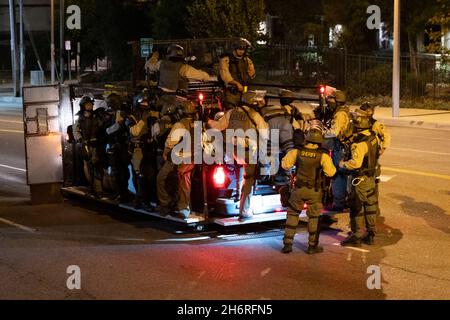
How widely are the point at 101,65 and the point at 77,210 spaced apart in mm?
54668

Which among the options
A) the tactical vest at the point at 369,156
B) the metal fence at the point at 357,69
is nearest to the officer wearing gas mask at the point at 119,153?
the tactical vest at the point at 369,156

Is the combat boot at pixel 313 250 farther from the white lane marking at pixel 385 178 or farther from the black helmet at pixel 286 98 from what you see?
the white lane marking at pixel 385 178

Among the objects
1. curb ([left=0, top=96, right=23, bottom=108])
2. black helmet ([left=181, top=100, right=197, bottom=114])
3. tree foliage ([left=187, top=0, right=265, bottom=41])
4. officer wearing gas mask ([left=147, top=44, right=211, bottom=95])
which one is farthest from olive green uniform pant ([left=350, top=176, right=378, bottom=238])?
curb ([left=0, top=96, right=23, bottom=108])

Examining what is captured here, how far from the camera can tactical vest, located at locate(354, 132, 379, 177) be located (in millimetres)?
7664

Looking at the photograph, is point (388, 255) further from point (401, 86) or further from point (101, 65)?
point (101, 65)

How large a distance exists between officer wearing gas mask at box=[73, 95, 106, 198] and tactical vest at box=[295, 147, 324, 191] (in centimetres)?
351

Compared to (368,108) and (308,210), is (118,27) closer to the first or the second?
(368,108)

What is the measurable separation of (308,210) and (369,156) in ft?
3.09

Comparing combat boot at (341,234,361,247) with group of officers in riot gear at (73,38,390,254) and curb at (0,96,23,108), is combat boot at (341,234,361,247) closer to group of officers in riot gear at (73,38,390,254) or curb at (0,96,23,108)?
group of officers in riot gear at (73,38,390,254)

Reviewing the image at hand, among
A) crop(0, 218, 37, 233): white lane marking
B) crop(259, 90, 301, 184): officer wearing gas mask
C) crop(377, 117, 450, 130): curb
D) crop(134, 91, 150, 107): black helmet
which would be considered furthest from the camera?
crop(377, 117, 450, 130): curb

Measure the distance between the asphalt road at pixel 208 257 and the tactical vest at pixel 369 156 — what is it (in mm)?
821

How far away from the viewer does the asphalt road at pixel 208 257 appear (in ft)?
20.3

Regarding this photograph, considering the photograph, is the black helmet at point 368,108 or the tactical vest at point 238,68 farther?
the tactical vest at point 238,68

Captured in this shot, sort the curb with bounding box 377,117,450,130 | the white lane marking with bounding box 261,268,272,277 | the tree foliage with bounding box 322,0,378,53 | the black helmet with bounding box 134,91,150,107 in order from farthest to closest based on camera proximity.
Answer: the tree foliage with bounding box 322,0,378,53, the curb with bounding box 377,117,450,130, the black helmet with bounding box 134,91,150,107, the white lane marking with bounding box 261,268,272,277
